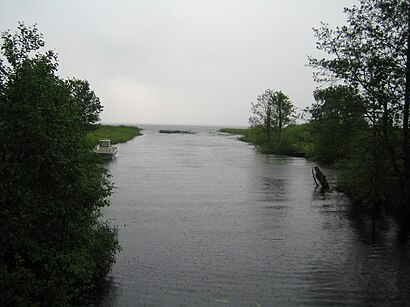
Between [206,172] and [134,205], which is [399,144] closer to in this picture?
[134,205]

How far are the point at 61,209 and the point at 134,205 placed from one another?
554 inches

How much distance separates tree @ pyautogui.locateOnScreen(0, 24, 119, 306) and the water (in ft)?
9.17

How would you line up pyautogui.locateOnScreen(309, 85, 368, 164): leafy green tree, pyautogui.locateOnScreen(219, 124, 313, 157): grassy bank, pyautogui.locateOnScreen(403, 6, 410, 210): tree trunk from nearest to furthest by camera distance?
1. pyautogui.locateOnScreen(403, 6, 410, 210): tree trunk
2. pyautogui.locateOnScreen(309, 85, 368, 164): leafy green tree
3. pyautogui.locateOnScreen(219, 124, 313, 157): grassy bank

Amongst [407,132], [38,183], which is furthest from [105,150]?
[38,183]

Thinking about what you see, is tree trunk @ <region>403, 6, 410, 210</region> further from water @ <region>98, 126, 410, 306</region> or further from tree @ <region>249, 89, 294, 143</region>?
tree @ <region>249, 89, 294, 143</region>

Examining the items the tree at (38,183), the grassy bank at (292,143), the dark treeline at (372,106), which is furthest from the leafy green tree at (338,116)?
the grassy bank at (292,143)

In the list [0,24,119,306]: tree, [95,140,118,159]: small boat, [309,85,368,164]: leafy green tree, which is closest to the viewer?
[0,24,119,306]: tree

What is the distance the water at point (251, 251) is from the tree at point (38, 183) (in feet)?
9.17

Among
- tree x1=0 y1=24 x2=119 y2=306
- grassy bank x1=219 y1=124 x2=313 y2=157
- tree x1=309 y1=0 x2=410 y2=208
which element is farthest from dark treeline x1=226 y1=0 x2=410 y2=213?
grassy bank x1=219 y1=124 x2=313 y2=157

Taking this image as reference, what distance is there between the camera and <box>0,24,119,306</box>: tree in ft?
21.3

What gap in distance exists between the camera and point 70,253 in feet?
23.6

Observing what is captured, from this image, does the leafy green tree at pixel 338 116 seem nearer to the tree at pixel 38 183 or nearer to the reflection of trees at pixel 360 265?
the reflection of trees at pixel 360 265

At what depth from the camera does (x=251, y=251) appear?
13.5 m

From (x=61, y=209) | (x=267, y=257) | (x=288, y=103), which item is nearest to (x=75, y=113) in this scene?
(x=61, y=209)
